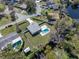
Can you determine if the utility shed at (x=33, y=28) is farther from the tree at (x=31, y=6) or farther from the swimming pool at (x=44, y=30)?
the tree at (x=31, y=6)

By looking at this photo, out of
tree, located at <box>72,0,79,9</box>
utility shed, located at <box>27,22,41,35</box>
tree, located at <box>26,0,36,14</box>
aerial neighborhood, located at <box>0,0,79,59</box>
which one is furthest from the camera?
tree, located at <box>72,0,79,9</box>

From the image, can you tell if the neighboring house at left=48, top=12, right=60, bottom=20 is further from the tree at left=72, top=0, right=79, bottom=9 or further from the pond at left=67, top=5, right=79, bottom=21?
the tree at left=72, top=0, right=79, bottom=9

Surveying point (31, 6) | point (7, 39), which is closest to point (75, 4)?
point (31, 6)

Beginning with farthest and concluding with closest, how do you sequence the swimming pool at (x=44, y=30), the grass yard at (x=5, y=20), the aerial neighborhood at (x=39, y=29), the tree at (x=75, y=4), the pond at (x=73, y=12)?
the tree at (x=75, y=4) < the pond at (x=73, y=12) < the grass yard at (x=5, y=20) < the swimming pool at (x=44, y=30) < the aerial neighborhood at (x=39, y=29)

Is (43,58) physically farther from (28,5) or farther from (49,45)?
(28,5)

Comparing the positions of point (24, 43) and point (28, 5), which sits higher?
point (28, 5)

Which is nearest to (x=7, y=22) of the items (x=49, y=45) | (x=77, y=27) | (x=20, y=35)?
(x=20, y=35)

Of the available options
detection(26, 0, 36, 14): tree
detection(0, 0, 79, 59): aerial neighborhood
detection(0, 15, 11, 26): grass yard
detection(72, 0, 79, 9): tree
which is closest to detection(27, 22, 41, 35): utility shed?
detection(0, 0, 79, 59): aerial neighborhood

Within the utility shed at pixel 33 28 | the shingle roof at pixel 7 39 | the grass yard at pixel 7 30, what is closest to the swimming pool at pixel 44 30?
the utility shed at pixel 33 28
